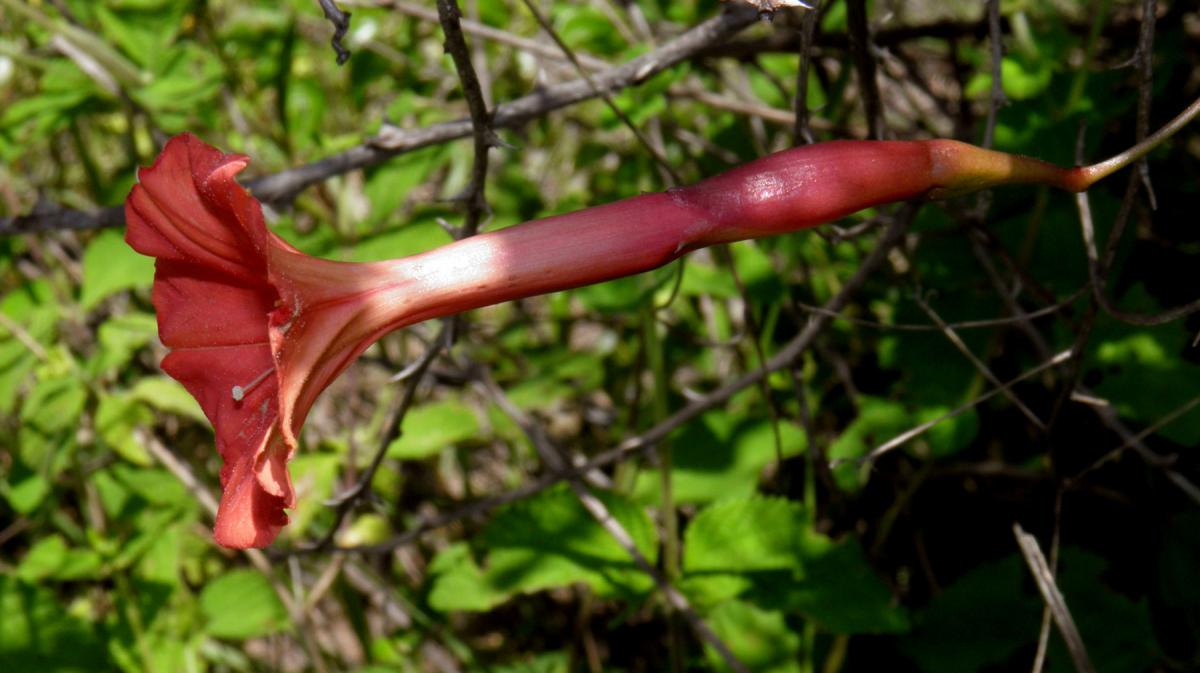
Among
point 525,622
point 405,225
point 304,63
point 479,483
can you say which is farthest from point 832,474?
point 304,63

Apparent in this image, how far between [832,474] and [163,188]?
4.48 feet

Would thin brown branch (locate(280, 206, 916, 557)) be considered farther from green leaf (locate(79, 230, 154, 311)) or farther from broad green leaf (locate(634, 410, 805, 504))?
green leaf (locate(79, 230, 154, 311))

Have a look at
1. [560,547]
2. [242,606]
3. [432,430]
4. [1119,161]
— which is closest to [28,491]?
[242,606]

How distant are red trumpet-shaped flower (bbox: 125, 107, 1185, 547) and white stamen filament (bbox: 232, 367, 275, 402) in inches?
3.1

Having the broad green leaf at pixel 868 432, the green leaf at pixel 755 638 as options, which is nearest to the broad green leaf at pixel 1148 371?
the broad green leaf at pixel 868 432

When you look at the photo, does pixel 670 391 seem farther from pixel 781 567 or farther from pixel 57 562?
pixel 57 562

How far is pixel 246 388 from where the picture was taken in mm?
1293

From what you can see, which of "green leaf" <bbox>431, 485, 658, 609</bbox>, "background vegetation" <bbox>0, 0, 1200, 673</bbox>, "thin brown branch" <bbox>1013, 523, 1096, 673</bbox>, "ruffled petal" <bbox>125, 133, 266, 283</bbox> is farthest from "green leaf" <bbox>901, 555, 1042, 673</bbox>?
"ruffled petal" <bbox>125, 133, 266, 283</bbox>

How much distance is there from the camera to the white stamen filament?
1.29 m

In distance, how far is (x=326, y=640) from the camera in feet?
10.2

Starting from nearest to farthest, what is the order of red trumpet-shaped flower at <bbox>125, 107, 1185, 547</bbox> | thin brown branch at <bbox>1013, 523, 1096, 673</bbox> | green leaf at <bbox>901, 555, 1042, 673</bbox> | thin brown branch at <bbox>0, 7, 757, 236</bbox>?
red trumpet-shaped flower at <bbox>125, 107, 1185, 547</bbox>, thin brown branch at <bbox>1013, 523, 1096, 673</bbox>, thin brown branch at <bbox>0, 7, 757, 236</bbox>, green leaf at <bbox>901, 555, 1042, 673</bbox>

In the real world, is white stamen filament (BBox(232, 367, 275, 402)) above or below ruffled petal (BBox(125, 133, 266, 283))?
below

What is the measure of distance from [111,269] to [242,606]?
80 centimetres

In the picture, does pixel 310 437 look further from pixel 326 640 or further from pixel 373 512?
pixel 326 640
